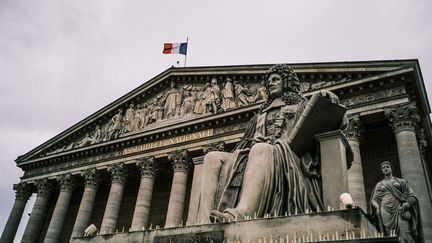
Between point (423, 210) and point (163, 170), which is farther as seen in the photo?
point (163, 170)

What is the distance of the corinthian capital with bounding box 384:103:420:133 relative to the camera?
14.3m

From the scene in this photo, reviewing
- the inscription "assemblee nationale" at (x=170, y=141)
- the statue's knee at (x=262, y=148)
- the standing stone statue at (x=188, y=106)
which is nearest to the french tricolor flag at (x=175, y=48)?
the standing stone statue at (x=188, y=106)

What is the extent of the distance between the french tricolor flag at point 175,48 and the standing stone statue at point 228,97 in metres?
6.62

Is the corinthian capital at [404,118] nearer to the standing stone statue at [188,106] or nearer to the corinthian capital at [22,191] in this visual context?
the standing stone statue at [188,106]

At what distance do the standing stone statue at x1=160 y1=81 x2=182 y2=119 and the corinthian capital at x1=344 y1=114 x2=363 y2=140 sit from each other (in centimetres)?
1057

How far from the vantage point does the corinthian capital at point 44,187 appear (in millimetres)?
25217

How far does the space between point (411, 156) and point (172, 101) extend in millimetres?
13916

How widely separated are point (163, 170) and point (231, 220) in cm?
1896

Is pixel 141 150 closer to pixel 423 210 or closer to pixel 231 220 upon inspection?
pixel 423 210

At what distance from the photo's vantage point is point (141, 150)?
2189 cm

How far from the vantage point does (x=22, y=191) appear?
26.5m

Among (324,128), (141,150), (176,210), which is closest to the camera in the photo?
(324,128)

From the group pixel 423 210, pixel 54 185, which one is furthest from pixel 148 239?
pixel 54 185

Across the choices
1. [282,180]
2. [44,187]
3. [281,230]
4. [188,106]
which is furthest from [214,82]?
[281,230]
